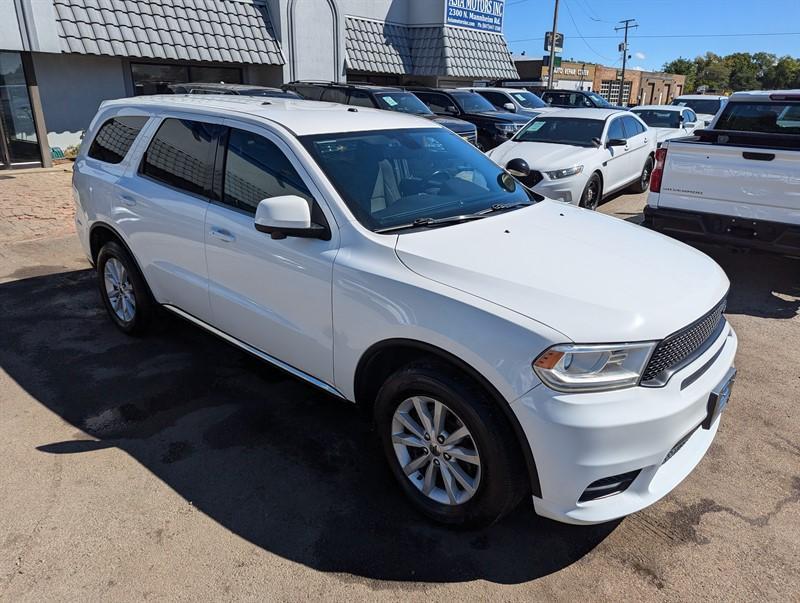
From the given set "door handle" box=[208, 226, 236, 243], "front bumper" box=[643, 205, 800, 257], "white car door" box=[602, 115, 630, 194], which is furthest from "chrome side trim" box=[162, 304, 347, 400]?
"white car door" box=[602, 115, 630, 194]

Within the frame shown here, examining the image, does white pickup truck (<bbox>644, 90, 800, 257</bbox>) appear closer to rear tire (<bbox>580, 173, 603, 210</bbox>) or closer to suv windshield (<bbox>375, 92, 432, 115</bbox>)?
rear tire (<bbox>580, 173, 603, 210</bbox>)

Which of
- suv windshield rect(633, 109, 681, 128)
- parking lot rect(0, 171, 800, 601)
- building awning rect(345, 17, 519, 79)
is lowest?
parking lot rect(0, 171, 800, 601)

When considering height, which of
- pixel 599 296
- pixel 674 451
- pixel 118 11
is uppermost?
pixel 118 11

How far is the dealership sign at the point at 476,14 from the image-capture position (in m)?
19.3

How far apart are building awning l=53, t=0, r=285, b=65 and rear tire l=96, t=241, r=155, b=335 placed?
30.9ft

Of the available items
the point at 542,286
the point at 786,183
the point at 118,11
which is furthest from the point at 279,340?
the point at 118,11

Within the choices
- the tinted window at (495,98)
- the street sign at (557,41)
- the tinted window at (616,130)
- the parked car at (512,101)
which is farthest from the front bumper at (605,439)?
the street sign at (557,41)

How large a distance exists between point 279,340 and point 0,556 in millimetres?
1608

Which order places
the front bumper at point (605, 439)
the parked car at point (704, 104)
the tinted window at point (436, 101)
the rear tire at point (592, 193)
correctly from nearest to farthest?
the front bumper at point (605, 439)
the rear tire at point (592, 193)
the tinted window at point (436, 101)
the parked car at point (704, 104)

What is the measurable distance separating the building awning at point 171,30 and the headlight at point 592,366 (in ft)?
43.0

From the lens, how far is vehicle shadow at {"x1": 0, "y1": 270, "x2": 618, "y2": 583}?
8.84 feet

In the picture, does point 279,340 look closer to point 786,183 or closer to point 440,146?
point 440,146

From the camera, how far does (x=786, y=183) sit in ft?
17.7

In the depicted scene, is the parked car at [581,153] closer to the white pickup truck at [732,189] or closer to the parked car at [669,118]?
the white pickup truck at [732,189]
